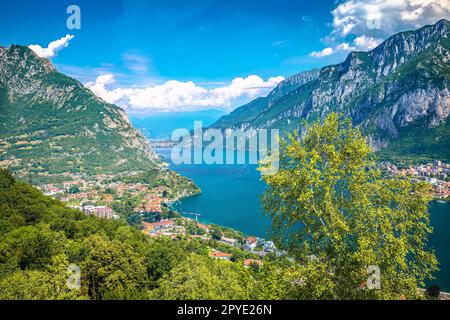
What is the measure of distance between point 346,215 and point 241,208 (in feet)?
188

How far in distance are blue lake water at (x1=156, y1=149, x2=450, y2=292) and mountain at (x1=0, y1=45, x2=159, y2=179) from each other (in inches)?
1405

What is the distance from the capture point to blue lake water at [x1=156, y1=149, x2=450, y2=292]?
3775 cm

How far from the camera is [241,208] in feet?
211

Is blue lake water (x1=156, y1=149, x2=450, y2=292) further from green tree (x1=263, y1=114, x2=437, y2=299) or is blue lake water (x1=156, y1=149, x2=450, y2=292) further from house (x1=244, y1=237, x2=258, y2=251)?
green tree (x1=263, y1=114, x2=437, y2=299)

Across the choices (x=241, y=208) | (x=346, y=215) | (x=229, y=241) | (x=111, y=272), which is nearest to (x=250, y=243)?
(x=229, y=241)

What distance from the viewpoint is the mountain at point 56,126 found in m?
109

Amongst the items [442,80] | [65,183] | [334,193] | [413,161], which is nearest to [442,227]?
[334,193]

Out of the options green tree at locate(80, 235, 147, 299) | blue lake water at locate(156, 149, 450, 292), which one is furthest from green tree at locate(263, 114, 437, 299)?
blue lake water at locate(156, 149, 450, 292)

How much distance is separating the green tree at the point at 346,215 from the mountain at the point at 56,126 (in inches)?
4073

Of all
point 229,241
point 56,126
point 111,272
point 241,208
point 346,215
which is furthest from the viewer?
point 56,126

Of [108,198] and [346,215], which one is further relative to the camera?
[108,198]

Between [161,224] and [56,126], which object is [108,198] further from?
[56,126]

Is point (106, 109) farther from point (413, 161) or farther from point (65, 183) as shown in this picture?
point (413, 161)
